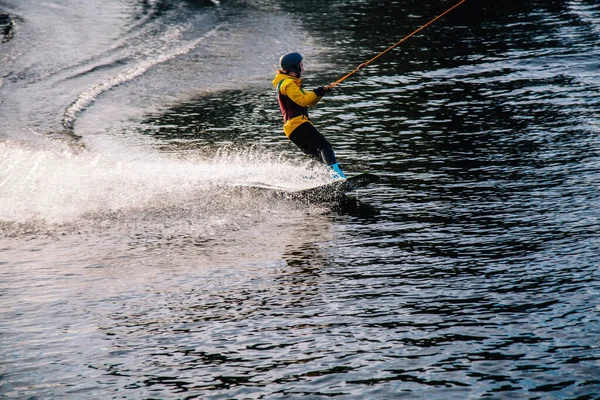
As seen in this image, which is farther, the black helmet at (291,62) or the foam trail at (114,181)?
the black helmet at (291,62)

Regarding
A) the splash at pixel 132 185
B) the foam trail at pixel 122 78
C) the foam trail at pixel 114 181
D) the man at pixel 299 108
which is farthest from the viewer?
the foam trail at pixel 122 78

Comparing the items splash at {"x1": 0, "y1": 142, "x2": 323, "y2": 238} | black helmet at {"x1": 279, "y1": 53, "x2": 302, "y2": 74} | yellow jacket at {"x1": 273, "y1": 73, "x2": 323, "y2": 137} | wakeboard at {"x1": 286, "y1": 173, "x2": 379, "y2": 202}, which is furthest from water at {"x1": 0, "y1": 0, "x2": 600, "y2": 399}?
black helmet at {"x1": 279, "y1": 53, "x2": 302, "y2": 74}

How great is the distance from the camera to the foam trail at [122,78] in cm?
1568

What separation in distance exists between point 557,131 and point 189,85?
8.43 meters

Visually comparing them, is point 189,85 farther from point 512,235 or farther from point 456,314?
point 456,314

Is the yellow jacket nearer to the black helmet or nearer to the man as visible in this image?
the man

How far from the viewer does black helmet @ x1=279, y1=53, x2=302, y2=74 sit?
10.5m

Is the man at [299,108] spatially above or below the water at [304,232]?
above

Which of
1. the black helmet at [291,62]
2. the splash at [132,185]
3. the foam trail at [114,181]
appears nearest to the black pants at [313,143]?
the splash at [132,185]

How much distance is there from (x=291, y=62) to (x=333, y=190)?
5.71ft

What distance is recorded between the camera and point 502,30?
21.9 metres

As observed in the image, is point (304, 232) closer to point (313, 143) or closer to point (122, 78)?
point (313, 143)

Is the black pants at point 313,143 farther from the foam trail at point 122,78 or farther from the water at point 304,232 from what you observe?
the foam trail at point 122,78

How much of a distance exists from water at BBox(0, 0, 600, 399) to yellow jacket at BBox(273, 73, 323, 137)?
30.5 inches
